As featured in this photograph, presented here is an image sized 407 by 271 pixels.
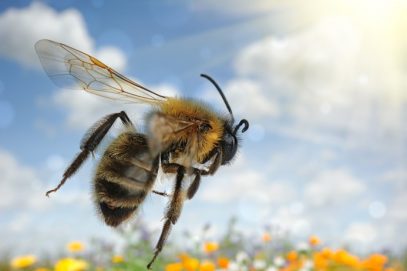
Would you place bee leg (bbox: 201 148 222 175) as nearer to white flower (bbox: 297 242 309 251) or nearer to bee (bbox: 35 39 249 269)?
bee (bbox: 35 39 249 269)

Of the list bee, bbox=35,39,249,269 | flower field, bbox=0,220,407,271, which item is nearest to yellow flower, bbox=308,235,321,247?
flower field, bbox=0,220,407,271

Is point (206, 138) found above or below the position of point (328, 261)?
below

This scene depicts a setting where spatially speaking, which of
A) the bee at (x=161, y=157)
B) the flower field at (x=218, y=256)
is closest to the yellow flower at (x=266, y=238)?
the flower field at (x=218, y=256)

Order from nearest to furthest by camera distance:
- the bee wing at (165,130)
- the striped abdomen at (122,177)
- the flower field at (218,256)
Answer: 1. the bee wing at (165,130)
2. the striped abdomen at (122,177)
3. the flower field at (218,256)

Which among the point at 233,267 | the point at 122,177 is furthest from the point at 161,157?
the point at 233,267

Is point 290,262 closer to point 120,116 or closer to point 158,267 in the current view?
point 158,267

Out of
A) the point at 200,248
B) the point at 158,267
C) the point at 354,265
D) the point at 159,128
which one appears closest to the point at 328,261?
the point at 354,265

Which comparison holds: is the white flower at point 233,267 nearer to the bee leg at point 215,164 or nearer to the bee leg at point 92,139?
the bee leg at point 215,164
